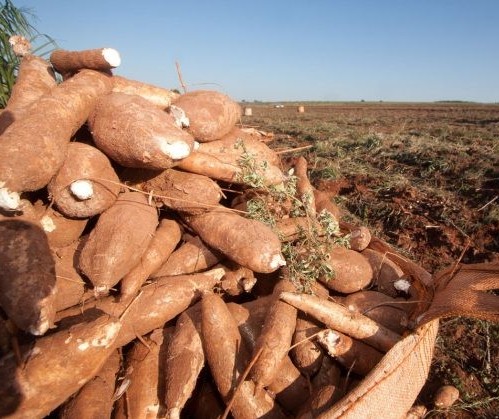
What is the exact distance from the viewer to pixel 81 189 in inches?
87.4

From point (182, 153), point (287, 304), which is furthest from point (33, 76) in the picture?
point (287, 304)

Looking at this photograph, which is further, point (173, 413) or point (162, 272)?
point (162, 272)

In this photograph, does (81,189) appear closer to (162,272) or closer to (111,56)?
(162,272)

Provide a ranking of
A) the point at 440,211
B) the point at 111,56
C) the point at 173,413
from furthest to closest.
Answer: the point at 440,211, the point at 111,56, the point at 173,413

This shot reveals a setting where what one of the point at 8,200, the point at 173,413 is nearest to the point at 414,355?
the point at 173,413

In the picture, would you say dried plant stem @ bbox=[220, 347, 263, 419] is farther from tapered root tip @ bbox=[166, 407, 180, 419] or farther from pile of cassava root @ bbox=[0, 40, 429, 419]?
tapered root tip @ bbox=[166, 407, 180, 419]

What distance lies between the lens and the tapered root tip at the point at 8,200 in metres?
1.95

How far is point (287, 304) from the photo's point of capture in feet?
7.46

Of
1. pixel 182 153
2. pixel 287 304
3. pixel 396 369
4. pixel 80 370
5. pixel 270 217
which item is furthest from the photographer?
pixel 270 217

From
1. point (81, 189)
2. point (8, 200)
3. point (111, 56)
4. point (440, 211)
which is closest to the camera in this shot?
point (8, 200)

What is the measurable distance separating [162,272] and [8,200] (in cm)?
109

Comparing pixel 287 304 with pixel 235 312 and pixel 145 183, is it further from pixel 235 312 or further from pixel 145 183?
pixel 145 183

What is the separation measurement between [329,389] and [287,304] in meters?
0.54

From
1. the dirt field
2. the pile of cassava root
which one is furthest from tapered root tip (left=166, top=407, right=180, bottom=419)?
the dirt field
